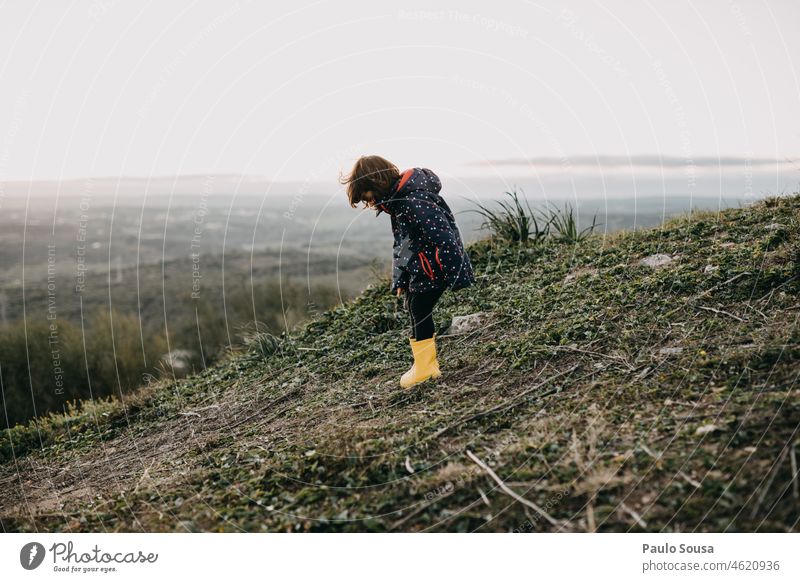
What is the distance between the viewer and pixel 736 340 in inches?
129

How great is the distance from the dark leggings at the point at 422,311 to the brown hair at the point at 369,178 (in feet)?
2.33

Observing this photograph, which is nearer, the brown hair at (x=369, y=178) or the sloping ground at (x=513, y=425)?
the sloping ground at (x=513, y=425)

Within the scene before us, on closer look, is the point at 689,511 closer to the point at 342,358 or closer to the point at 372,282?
the point at 342,358

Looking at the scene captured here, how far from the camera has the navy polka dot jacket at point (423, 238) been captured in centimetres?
385

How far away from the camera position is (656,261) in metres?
5.04

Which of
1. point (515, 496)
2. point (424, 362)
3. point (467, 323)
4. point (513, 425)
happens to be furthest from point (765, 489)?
point (467, 323)

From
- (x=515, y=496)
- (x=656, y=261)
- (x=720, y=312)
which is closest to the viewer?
(x=515, y=496)

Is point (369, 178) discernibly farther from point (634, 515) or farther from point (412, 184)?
point (634, 515)

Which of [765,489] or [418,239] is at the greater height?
[418,239]

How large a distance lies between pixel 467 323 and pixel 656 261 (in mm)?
1662

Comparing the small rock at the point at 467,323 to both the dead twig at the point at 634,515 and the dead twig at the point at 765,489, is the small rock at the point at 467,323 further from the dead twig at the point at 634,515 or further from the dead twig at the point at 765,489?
the dead twig at the point at 765,489

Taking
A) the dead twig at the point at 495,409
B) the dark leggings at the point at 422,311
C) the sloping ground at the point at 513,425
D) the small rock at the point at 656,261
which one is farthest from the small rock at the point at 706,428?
the small rock at the point at 656,261

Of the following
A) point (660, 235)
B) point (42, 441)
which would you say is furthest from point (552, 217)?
point (42, 441)
